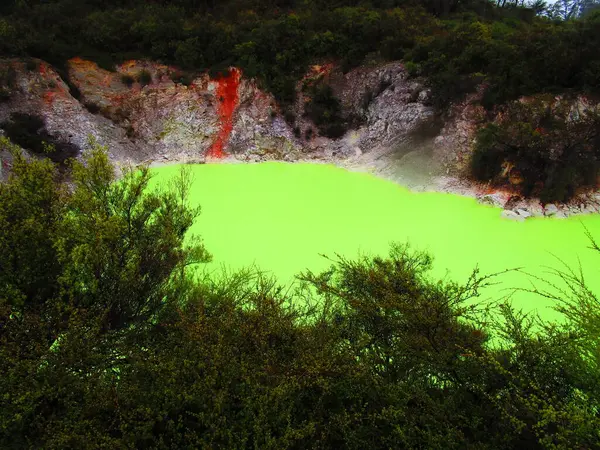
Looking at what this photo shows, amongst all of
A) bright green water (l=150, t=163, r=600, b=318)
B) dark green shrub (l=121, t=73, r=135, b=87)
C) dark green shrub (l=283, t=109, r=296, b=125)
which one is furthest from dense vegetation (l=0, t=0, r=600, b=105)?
bright green water (l=150, t=163, r=600, b=318)

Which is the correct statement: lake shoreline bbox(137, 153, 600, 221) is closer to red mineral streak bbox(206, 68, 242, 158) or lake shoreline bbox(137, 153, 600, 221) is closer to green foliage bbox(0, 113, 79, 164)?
red mineral streak bbox(206, 68, 242, 158)

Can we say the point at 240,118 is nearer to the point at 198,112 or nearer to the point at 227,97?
the point at 227,97

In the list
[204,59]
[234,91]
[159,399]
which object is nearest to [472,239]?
[159,399]

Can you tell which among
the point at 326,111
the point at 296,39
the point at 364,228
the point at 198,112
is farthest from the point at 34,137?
the point at 364,228

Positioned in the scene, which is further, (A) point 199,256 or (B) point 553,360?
(A) point 199,256

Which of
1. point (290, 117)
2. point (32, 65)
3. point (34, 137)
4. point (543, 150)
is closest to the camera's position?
point (543, 150)

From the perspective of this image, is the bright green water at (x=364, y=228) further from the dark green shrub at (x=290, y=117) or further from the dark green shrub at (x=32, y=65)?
the dark green shrub at (x=32, y=65)

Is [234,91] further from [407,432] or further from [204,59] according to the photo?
[407,432]
